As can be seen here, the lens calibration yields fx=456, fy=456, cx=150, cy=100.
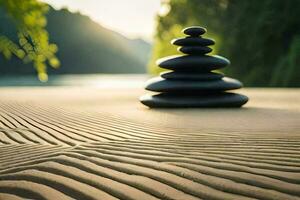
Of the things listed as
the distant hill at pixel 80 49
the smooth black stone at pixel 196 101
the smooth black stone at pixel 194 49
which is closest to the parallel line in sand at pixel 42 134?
the smooth black stone at pixel 196 101

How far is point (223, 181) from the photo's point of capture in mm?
3025

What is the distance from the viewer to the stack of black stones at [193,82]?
923cm

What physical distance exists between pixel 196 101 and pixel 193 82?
0.40m

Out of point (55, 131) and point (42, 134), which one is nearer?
point (42, 134)

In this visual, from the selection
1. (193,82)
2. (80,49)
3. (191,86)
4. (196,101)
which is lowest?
(196,101)

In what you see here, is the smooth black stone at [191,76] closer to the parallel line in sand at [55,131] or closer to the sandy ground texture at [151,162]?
the parallel line in sand at [55,131]

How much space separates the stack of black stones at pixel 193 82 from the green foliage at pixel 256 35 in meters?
13.5

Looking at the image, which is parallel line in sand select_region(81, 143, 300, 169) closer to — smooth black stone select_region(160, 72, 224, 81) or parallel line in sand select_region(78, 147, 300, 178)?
parallel line in sand select_region(78, 147, 300, 178)

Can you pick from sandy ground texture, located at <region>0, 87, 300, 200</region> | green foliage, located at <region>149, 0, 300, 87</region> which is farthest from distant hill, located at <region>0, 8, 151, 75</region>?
sandy ground texture, located at <region>0, 87, 300, 200</region>

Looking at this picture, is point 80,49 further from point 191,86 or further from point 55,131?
point 55,131

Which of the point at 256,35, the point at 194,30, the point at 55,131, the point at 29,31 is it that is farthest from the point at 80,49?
the point at 29,31

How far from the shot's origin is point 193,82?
9312mm

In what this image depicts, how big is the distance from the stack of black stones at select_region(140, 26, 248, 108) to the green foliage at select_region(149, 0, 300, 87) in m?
13.5

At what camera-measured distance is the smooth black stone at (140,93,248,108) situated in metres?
9.23
